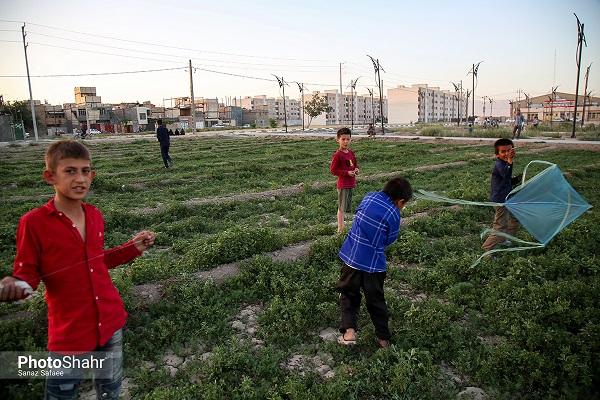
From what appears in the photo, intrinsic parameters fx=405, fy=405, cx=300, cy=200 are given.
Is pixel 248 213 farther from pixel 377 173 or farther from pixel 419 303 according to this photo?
pixel 377 173

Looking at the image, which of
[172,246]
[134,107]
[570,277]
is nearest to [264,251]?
[172,246]

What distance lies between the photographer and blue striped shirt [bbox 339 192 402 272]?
3.72 metres

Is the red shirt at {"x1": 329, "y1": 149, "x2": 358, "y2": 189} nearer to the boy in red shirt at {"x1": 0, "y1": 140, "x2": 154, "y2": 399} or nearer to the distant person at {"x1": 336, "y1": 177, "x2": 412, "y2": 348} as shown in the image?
the distant person at {"x1": 336, "y1": 177, "x2": 412, "y2": 348}

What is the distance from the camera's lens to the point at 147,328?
413cm

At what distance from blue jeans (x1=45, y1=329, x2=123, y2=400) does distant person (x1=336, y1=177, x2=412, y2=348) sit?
204cm

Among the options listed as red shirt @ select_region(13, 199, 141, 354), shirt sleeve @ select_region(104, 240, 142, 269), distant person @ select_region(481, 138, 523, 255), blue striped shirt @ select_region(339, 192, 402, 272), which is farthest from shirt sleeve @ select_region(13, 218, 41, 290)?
distant person @ select_region(481, 138, 523, 255)

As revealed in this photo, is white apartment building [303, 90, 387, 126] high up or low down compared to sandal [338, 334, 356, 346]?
up

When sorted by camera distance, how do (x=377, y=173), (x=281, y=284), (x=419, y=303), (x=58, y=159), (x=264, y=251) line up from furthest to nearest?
(x=377, y=173)
(x=264, y=251)
(x=281, y=284)
(x=419, y=303)
(x=58, y=159)

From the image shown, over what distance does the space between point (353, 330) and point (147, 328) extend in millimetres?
A: 2086

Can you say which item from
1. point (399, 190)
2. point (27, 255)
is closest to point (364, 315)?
point (399, 190)

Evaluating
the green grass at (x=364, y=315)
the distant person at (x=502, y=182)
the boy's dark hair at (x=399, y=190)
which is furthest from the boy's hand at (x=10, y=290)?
the distant person at (x=502, y=182)

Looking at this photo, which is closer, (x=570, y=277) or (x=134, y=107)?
(x=570, y=277)

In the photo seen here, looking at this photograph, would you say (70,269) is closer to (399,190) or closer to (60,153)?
(60,153)

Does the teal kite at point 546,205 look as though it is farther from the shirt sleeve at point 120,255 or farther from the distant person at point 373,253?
the shirt sleeve at point 120,255
